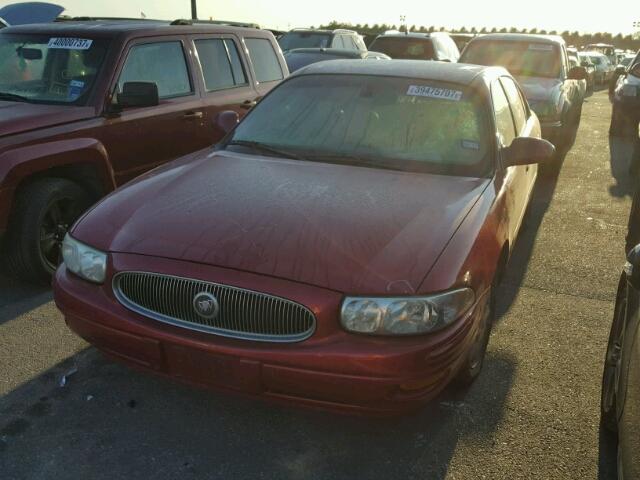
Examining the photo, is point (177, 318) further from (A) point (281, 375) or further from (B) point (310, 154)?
(B) point (310, 154)

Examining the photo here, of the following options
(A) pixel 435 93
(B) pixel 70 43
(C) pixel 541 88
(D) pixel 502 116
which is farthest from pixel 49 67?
(C) pixel 541 88

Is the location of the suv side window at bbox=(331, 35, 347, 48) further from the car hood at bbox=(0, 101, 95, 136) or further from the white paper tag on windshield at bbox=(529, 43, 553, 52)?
the car hood at bbox=(0, 101, 95, 136)

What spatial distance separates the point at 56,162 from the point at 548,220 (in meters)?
4.52

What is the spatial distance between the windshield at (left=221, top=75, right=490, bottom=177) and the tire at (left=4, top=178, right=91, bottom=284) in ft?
4.28

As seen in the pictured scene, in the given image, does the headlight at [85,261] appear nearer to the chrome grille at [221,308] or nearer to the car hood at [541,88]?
the chrome grille at [221,308]

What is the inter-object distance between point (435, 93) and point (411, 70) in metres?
0.31

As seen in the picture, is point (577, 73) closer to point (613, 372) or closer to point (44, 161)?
point (613, 372)

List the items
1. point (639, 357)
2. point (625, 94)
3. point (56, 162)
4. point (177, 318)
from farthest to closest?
point (625, 94), point (56, 162), point (177, 318), point (639, 357)

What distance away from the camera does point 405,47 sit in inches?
563

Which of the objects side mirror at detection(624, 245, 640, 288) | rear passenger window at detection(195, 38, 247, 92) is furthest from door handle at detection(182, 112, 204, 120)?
side mirror at detection(624, 245, 640, 288)

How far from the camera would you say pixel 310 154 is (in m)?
3.70

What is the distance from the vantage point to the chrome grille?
8.33 ft

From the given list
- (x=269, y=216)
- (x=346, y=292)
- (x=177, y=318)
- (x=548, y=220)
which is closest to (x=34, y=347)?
(x=177, y=318)

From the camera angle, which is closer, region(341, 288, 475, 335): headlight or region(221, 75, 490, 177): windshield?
region(341, 288, 475, 335): headlight
